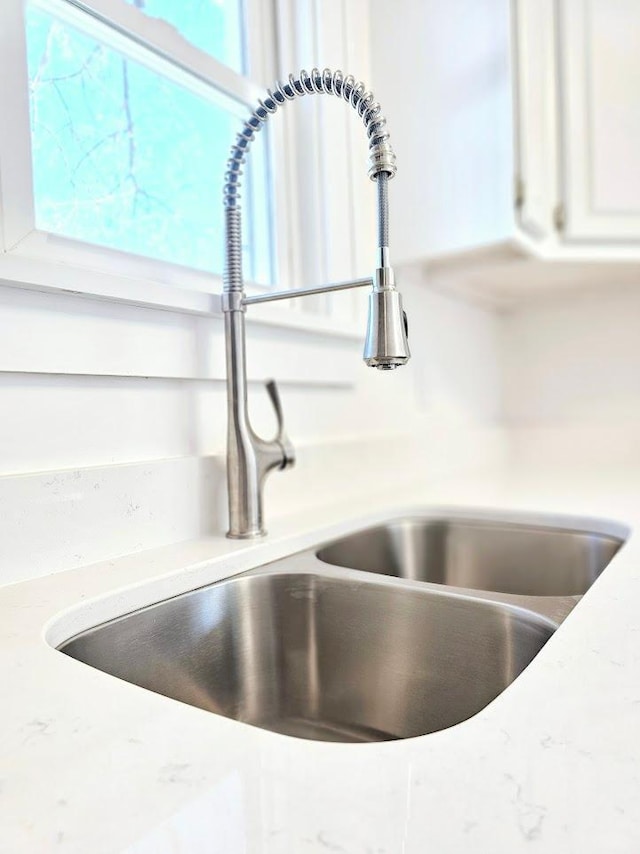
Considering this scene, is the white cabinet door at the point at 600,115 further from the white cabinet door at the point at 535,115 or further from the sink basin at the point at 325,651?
the sink basin at the point at 325,651

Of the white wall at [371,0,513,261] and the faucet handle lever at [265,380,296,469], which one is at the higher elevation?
the white wall at [371,0,513,261]

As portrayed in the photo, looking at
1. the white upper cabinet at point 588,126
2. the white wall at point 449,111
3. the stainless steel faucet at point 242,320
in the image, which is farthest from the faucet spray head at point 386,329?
the white upper cabinet at point 588,126

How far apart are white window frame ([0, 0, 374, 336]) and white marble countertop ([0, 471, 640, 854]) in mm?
442

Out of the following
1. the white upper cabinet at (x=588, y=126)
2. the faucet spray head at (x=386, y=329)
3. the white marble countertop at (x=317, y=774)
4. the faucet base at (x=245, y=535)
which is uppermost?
the white upper cabinet at (x=588, y=126)

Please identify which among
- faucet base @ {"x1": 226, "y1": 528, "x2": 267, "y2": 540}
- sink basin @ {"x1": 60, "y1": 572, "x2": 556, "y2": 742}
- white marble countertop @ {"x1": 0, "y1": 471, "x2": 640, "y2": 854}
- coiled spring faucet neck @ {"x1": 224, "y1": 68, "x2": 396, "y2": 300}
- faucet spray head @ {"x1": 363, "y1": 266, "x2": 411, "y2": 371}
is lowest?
sink basin @ {"x1": 60, "y1": 572, "x2": 556, "y2": 742}

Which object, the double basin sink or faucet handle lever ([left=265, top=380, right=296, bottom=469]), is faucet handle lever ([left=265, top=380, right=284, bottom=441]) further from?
the double basin sink

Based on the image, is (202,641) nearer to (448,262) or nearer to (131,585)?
(131,585)

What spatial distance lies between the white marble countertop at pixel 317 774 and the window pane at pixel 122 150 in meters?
0.60

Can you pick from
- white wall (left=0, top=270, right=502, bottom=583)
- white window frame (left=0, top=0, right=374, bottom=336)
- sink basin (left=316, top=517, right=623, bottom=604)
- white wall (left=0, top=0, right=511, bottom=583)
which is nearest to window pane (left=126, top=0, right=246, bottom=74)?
white window frame (left=0, top=0, right=374, bottom=336)

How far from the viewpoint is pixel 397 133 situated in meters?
1.40

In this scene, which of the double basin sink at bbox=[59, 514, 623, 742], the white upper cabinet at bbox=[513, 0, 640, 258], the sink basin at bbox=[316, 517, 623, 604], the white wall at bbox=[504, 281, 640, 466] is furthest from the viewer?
the white wall at bbox=[504, 281, 640, 466]

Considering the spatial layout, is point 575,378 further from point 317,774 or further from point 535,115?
point 317,774

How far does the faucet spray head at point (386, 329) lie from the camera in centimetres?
67

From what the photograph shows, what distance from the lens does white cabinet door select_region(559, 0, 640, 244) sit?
146 centimetres
